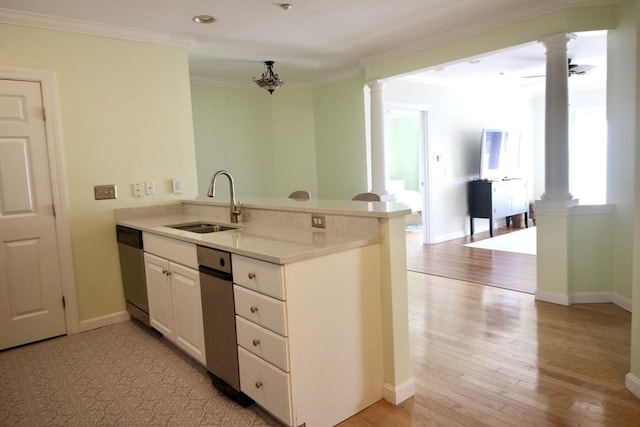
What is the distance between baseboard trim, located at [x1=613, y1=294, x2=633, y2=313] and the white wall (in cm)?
308

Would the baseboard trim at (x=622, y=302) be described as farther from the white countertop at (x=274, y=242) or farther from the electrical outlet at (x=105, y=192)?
the electrical outlet at (x=105, y=192)

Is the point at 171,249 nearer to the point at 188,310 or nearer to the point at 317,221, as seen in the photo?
the point at 188,310

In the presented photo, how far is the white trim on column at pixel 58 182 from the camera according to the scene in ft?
10.5

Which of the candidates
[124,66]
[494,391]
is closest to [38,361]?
[124,66]

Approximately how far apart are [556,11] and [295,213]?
2.82 metres

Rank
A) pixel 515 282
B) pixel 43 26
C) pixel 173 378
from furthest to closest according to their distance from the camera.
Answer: pixel 515 282 → pixel 43 26 → pixel 173 378

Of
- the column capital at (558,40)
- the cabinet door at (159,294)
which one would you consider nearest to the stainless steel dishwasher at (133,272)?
the cabinet door at (159,294)

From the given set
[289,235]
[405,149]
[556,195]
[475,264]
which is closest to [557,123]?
[556,195]

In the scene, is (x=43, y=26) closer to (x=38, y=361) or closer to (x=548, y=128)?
(x=38, y=361)

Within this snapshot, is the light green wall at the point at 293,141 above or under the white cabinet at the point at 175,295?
above

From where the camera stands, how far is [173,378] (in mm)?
2609

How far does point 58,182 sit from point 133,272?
0.92 meters

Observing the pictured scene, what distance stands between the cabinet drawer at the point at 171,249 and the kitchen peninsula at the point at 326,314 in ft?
0.32

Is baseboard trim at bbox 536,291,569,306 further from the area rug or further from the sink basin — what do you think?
the sink basin
